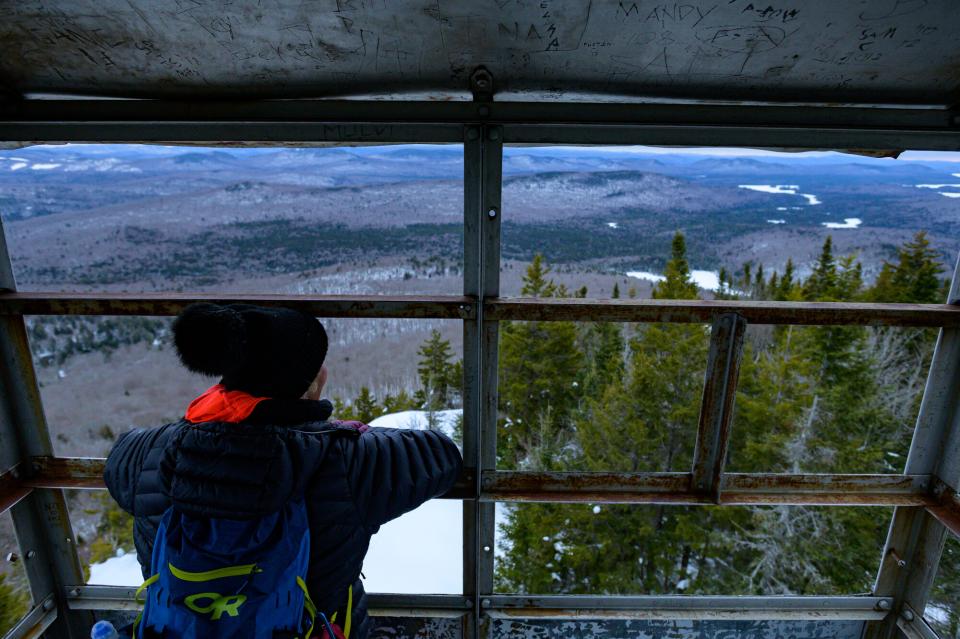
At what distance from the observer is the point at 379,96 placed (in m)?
2.37

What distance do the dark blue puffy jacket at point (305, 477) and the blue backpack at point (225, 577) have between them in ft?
0.24

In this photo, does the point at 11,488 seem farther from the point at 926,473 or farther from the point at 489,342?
the point at 926,473

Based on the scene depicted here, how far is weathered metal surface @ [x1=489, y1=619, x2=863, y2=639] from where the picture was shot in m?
3.02

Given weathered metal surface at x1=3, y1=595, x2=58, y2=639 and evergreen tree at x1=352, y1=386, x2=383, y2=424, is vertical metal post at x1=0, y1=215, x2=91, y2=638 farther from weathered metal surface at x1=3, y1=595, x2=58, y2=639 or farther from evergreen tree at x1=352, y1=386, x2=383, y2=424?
evergreen tree at x1=352, y1=386, x2=383, y2=424

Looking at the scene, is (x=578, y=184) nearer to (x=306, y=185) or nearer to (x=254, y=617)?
(x=306, y=185)

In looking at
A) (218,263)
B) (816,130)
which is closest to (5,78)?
(218,263)

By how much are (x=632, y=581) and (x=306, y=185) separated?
1797 cm

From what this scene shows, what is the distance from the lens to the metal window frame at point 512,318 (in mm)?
2350

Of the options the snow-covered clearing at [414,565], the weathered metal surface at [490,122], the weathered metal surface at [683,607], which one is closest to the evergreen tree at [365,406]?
the snow-covered clearing at [414,565]

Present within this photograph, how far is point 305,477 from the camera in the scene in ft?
5.91

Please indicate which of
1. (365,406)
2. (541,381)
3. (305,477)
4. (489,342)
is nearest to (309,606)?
(305,477)

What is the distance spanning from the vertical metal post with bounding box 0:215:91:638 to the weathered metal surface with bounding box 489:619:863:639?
2.47 m

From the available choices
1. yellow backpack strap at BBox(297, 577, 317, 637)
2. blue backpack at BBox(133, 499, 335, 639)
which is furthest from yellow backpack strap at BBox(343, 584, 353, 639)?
blue backpack at BBox(133, 499, 335, 639)

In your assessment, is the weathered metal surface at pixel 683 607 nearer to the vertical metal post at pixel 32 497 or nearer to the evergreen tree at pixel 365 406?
the vertical metal post at pixel 32 497
